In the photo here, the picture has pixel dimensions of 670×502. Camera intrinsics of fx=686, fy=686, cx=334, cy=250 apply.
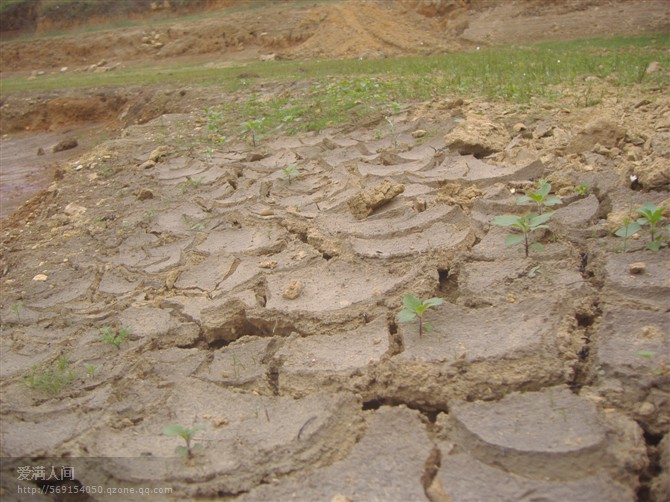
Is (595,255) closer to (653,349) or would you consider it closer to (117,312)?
(653,349)

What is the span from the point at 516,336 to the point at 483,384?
0.82 feet

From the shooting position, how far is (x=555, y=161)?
3.63 metres

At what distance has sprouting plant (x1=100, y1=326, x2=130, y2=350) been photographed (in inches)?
106

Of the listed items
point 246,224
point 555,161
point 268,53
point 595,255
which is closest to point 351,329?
point 595,255

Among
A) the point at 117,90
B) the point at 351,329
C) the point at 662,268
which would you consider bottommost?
the point at 117,90

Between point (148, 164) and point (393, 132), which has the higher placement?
point (393, 132)

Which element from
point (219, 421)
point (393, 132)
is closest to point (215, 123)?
point (393, 132)

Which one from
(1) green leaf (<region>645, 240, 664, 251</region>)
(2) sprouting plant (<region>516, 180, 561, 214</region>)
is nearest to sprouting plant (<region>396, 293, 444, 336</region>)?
(2) sprouting plant (<region>516, 180, 561, 214</region>)

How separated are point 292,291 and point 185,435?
0.98 m

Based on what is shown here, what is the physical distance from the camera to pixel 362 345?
2.35 meters

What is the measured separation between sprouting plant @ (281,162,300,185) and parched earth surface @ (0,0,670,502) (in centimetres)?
5

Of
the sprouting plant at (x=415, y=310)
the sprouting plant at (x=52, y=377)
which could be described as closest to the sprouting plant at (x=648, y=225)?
the sprouting plant at (x=415, y=310)

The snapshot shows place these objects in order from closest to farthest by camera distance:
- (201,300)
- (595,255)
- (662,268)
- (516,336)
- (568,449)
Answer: (568,449) < (516,336) < (662,268) < (595,255) < (201,300)

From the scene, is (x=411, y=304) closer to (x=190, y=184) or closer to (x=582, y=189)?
(x=582, y=189)
